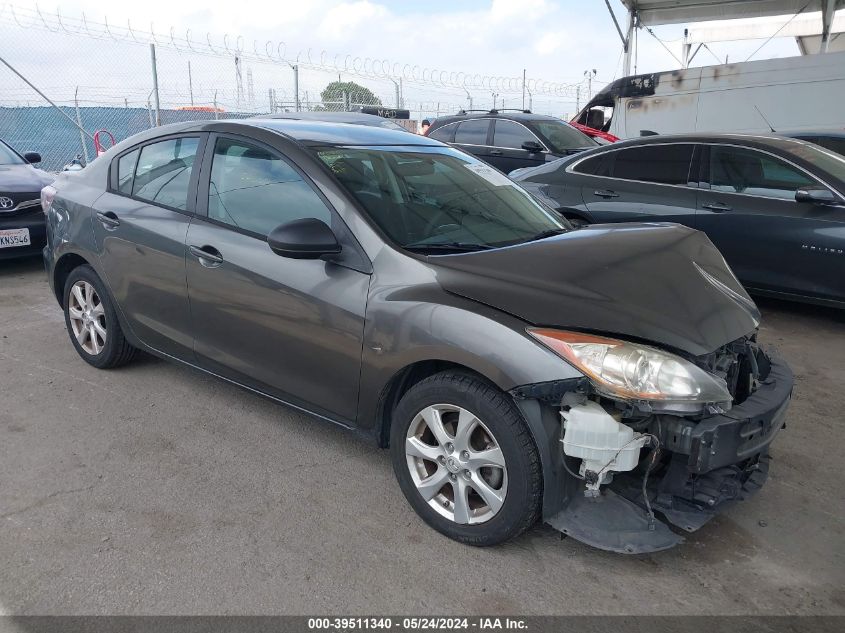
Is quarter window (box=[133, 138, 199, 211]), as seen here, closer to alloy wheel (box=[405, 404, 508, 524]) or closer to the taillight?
the taillight

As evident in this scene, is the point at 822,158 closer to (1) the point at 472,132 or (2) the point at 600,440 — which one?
(2) the point at 600,440

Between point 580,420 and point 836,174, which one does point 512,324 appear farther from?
point 836,174

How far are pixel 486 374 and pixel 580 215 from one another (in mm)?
4351

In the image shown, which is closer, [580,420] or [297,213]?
[580,420]

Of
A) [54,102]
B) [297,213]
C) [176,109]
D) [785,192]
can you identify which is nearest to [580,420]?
[297,213]

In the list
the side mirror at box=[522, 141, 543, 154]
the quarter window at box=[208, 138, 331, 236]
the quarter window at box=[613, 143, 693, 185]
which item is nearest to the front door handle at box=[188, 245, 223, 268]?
the quarter window at box=[208, 138, 331, 236]

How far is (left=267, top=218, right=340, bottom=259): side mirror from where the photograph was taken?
2859mm

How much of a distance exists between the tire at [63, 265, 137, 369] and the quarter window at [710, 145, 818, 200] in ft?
15.6

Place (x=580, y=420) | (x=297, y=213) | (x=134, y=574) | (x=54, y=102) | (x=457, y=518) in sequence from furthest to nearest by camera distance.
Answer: (x=54, y=102), (x=297, y=213), (x=457, y=518), (x=134, y=574), (x=580, y=420)

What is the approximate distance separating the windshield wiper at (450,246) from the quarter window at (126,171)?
2.04 meters

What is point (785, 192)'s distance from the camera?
560 cm

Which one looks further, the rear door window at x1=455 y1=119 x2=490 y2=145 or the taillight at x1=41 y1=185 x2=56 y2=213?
the rear door window at x1=455 y1=119 x2=490 y2=145

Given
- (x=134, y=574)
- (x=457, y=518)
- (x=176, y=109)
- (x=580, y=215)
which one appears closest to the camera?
(x=134, y=574)

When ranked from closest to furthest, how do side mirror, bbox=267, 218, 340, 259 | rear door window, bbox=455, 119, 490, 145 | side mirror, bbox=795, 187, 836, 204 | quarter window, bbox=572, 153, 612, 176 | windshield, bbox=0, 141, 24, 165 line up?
side mirror, bbox=267, 218, 340, 259
side mirror, bbox=795, 187, 836, 204
quarter window, bbox=572, 153, 612, 176
windshield, bbox=0, 141, 24, 165
rear door window, bbox=455, 119, 490, 145
